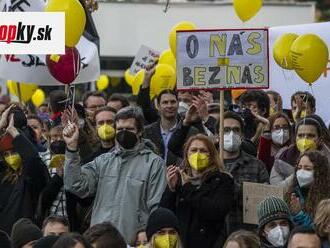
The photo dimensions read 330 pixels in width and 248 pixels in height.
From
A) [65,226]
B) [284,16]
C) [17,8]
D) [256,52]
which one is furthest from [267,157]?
[284,16]

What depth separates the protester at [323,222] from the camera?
8.77 metres

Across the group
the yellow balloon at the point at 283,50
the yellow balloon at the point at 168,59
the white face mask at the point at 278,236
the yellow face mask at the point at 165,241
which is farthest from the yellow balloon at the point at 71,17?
the yellow balloon at the point at 168,59

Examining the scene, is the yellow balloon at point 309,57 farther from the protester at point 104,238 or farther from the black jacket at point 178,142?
the protester at point 104,238

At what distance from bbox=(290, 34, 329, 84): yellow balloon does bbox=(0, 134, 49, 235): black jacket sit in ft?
8.21

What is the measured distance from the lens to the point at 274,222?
29.9ft

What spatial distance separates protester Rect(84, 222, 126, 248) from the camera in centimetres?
846

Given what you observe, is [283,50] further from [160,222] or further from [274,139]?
[160,222]

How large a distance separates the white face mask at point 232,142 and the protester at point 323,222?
1.74m

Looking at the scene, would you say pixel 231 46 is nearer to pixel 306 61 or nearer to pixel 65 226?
pixel 306 61

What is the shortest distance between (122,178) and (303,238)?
2246 mm

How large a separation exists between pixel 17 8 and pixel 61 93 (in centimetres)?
121

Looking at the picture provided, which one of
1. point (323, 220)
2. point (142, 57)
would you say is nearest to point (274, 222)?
point (323, 220)

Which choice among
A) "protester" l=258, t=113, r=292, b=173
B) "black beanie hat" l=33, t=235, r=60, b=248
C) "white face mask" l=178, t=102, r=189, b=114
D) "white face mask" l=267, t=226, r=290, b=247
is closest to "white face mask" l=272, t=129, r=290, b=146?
"protester" l=258, t=113, r=292, b=173

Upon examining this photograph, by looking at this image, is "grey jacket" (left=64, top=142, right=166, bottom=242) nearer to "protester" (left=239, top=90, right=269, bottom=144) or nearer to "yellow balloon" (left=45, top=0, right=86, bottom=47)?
"yellow balloon" (left=45, top=0, right=86, bottom=47)
